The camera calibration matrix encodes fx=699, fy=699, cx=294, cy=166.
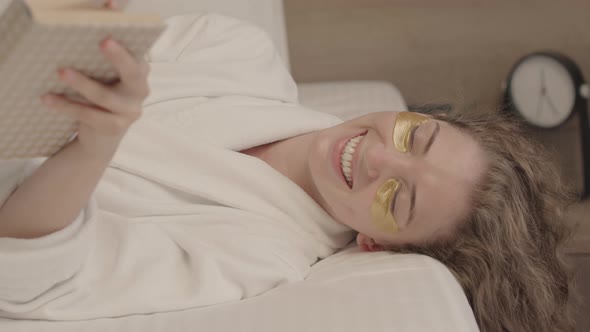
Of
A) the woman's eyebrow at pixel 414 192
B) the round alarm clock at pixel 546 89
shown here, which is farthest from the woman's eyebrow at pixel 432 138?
the round alarm clock at pixel 546 89

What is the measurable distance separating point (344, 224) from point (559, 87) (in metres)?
1.33

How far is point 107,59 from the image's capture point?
2.23 feet

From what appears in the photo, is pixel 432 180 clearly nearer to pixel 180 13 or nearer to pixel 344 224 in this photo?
pixel 344 224

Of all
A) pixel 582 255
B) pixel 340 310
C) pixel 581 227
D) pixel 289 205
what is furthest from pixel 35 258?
pixel 581 227

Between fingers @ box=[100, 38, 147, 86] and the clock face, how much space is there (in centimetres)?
193

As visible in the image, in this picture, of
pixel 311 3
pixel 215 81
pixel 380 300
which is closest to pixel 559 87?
pixel 311 3

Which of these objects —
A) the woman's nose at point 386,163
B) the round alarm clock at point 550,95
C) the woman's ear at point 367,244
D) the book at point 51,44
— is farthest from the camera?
the round alarm clock at point 550,95

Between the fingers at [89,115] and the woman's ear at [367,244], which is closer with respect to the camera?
the fingers at [89,115]

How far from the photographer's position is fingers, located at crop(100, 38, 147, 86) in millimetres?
660

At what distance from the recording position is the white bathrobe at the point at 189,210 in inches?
38.0

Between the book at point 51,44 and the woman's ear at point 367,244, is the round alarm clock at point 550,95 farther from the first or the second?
→ the book at point 51,44

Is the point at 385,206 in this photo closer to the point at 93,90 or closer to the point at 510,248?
the point at 510,248

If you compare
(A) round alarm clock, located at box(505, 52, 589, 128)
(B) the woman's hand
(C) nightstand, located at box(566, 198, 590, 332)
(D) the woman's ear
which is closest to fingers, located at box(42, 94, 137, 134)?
(B) the woman's hand

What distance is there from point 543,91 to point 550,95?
27 millimetres
